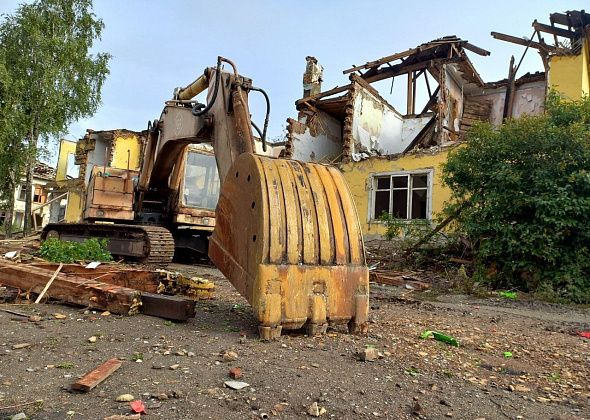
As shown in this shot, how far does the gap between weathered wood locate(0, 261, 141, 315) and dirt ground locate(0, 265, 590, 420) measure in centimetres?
12

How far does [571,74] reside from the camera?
14773 mm

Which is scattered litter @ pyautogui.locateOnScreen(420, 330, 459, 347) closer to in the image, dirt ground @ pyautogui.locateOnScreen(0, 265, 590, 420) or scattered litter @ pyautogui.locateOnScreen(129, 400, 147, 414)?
dirt ground @ pyautogui.locateOnScreen(0, 265, 590, 420)

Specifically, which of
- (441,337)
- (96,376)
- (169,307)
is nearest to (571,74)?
(441,337)

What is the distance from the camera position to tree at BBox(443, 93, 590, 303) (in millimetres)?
8094

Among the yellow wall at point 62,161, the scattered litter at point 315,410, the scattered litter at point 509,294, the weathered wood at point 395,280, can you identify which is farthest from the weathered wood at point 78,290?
the yellow wall at point 62,161

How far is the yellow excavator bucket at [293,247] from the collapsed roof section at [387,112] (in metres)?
12.1

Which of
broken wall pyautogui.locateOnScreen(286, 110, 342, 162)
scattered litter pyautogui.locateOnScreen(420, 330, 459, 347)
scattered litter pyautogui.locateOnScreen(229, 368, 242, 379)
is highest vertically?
broken wall pyautogui.locateOnScreen(286, 110, 342, 162)

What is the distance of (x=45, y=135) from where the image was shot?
75.3 ft

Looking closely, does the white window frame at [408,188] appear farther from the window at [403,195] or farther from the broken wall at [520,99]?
the broken wall at [520,99]

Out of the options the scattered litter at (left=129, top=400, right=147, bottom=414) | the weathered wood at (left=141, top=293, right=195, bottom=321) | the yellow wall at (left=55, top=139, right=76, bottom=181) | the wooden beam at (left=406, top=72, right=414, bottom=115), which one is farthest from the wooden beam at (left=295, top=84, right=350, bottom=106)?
the yellow wall at (left=55, top=139, right=76, bottom=181)

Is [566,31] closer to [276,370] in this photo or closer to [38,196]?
[276,370]

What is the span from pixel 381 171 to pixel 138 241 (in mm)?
8411

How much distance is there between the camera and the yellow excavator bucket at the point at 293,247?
343 cm

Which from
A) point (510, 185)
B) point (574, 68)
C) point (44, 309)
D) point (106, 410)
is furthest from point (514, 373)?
point (574, 68)
